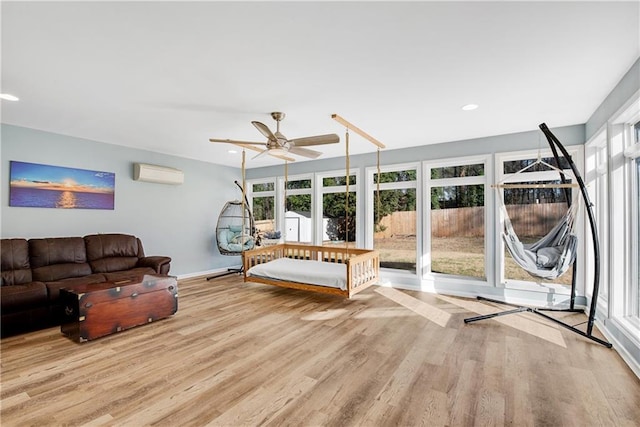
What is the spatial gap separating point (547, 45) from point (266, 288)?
16.1ft

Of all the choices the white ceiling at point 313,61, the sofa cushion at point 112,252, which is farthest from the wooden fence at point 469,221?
the sofa cushion at point 112,252

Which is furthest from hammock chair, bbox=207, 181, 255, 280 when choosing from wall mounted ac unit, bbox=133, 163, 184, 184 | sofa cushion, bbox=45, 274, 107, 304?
sofa cushion, bbox=45, 274, 107, 304

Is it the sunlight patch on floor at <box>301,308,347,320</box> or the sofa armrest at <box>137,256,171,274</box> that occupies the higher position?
the sofa armrest at <box>137,256,171,274</box>

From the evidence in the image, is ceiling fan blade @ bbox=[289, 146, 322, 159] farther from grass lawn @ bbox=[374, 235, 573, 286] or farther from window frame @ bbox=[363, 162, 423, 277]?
grass lawn @ bbox=[374, 235, 573, 286]

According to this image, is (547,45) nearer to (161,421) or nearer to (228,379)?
(228,379)

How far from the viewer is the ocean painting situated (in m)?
4.18

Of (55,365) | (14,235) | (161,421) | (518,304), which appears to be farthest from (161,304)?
(518,304)

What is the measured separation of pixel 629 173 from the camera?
2.93m

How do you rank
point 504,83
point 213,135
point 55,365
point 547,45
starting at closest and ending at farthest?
point 547,45 → point 55,365 → point 504,83 → point 213,135

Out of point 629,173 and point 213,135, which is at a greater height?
point 213,135

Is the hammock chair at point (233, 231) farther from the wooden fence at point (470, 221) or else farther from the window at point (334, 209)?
the wooden fence at point (470, 221)

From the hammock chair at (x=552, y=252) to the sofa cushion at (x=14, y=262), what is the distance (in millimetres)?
6036

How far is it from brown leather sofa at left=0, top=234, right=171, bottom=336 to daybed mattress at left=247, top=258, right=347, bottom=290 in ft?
5.49

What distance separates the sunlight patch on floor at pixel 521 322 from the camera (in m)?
3.15
